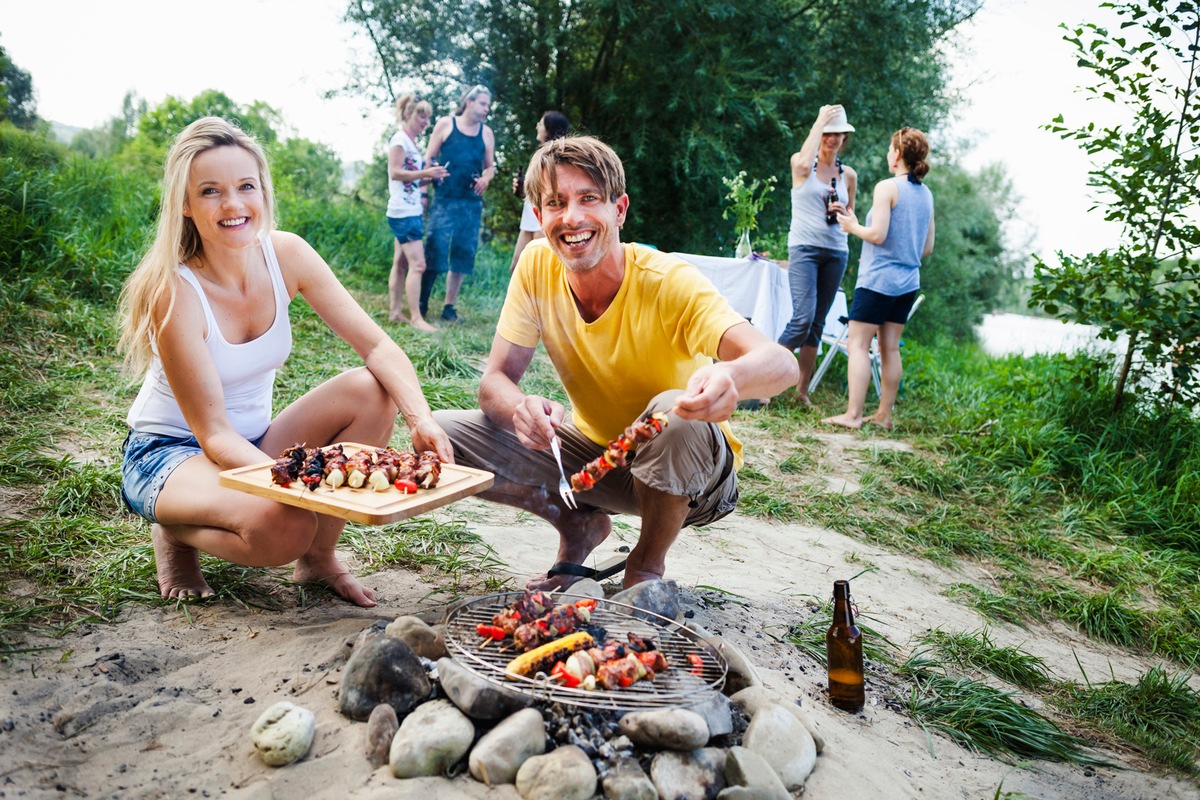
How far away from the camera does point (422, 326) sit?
24.4 feet

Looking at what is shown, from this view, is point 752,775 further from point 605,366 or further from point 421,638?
point 605,366

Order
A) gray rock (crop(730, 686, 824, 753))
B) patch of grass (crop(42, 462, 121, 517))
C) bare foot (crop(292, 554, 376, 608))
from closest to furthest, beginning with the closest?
1. gray rock (crop(730, 686, 824, 753))
2. bare foot (crop(292, 554, 376, 608))
3. patch of grass (crop(42, 462, 121, 517))

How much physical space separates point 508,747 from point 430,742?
0.18m

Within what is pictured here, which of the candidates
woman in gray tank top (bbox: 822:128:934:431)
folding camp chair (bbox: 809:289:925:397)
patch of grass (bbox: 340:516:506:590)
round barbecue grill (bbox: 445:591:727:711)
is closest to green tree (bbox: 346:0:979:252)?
folding camp chair (bbox: 809:289:925:397)

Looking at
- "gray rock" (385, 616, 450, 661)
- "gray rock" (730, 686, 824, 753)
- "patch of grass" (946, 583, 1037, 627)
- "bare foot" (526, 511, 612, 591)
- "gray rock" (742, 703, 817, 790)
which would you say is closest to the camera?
"gray rock" (742, 703, 817, 790)

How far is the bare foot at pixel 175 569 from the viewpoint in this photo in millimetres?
2670

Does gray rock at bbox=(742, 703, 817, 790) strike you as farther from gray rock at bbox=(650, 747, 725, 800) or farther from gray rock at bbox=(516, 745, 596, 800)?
gray rock at bbox=(516, 745, 596, 800)

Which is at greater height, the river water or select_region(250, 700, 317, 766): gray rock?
the river water

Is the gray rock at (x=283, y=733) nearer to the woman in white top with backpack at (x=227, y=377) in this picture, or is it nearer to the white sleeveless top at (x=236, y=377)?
the woman in white top with backpack at (x=227, y=377)

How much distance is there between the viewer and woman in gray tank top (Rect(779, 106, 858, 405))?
640 cm

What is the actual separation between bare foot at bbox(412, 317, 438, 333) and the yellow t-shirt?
4571 millimetres

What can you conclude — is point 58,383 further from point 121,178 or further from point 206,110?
point 206,110

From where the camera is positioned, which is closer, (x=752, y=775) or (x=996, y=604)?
(x=752, y=775)

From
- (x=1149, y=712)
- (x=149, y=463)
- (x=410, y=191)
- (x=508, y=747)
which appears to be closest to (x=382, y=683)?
(x=508, y=747)
